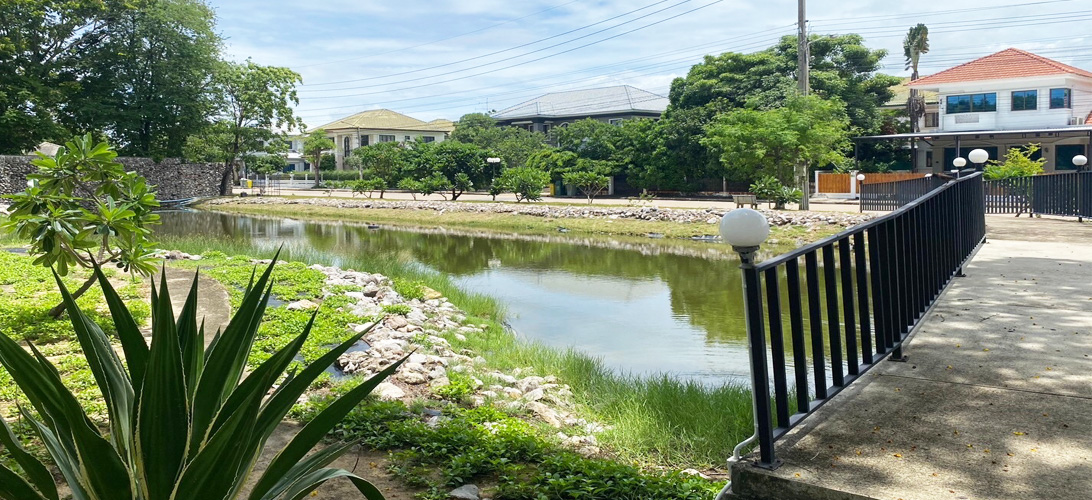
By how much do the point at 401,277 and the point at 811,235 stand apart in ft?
38.5

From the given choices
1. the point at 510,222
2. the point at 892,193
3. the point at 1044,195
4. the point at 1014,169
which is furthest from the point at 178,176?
the point at 1044,195

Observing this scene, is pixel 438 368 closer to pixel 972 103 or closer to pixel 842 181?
pixel 842 181

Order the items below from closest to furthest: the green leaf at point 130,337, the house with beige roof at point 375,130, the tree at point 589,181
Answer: the green leaf at point 130,337
the tree at point 589,181
the house with beige roof at point 375,130

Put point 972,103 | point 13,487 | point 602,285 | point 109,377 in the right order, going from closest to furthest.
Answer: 1. point 13,487
2. point 109,377
3. point 602,285
4. point 972,103

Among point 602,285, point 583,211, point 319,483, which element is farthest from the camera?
point 583,211

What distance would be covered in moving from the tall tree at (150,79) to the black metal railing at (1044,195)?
3512cm

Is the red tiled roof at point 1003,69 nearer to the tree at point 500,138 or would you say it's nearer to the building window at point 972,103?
the building window at point 972,103

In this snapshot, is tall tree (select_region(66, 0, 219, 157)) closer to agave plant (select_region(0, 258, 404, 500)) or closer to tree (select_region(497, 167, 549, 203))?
tree (select_region(497, 167, 549, 203))

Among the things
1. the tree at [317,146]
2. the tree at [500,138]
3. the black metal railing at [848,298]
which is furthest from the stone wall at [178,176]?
the black metal railing at [848,298]

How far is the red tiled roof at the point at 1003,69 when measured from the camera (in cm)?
3456

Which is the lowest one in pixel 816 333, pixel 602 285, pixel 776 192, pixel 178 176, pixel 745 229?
pixel 602 285

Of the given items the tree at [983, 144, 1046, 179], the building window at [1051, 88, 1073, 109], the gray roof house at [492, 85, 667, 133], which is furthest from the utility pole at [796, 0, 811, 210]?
the gray roof house at [492, 85, 667, 133]

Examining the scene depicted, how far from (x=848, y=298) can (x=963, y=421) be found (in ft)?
2.50

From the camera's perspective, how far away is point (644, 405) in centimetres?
565
